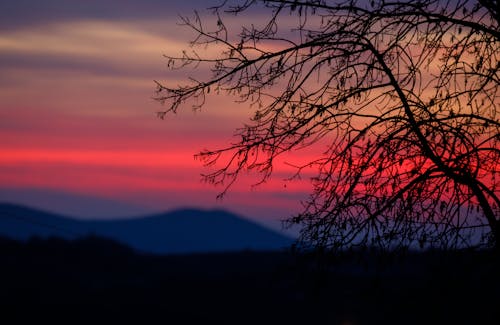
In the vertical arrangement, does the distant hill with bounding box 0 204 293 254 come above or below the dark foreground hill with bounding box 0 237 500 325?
above

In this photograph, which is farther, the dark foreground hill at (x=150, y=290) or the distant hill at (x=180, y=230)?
the distant hill at (x=180, y=230)

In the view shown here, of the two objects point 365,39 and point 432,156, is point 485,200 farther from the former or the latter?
point 365,39

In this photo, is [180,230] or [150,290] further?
[180,230]

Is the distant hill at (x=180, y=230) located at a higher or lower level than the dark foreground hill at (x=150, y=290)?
higher

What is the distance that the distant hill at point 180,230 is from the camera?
139 m

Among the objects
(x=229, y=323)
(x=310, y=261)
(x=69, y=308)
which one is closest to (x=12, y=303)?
(x=69, y=308)

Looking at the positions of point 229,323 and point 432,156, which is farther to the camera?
point 229,323

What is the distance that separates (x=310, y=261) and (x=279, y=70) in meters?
2.18

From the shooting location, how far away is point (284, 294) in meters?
38.1

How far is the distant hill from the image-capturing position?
138750 millimetres

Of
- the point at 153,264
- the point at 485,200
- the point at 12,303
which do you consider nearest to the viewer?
the point at 485,200

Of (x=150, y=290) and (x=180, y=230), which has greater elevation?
(x=180, y=230)

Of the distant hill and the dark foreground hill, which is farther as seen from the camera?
→ the distant hill

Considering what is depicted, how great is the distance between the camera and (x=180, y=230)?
476 feet
